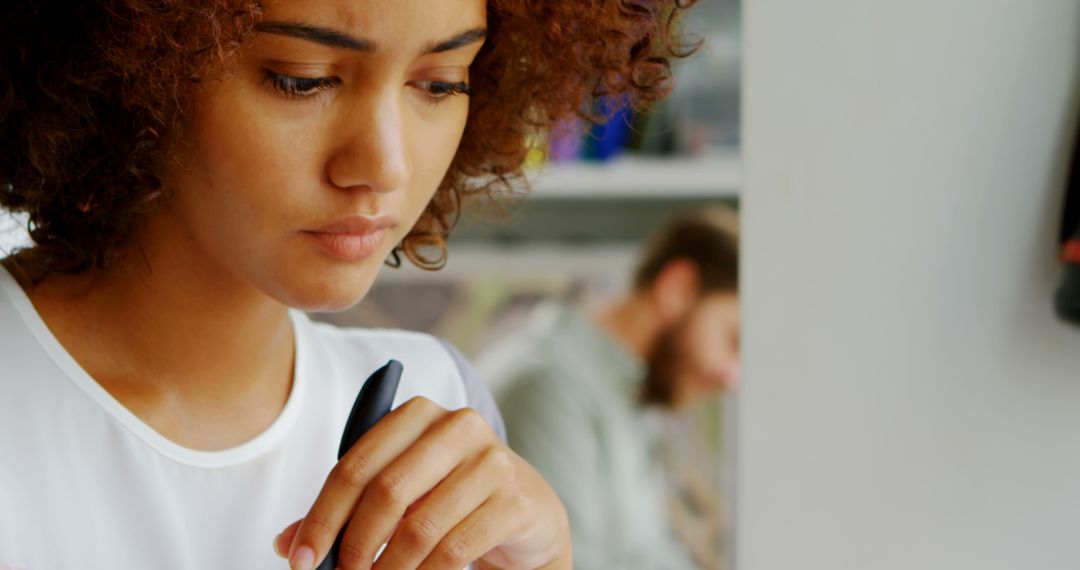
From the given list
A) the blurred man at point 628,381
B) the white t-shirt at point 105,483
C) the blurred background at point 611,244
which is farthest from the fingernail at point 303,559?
the blurred background at point 611,244

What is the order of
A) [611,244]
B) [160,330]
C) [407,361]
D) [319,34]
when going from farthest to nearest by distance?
[611,244] → [407,361] → [160,330] → [319,34]

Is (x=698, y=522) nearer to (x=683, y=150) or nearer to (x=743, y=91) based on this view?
(x=683, y=150)

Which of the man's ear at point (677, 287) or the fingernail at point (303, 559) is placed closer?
the fingernail at point (303, 559)

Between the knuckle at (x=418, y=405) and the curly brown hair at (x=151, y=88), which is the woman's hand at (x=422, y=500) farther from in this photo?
the curly brown hair at (x=151, y=88)

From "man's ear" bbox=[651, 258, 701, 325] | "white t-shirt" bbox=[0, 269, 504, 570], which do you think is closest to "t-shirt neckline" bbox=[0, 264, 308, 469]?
"white t-shirt" bbox=[0, 269, 504, 570]

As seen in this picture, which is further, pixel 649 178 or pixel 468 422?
pixel 649 178

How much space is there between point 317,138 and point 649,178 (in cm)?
137

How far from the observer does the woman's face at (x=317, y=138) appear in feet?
1.52

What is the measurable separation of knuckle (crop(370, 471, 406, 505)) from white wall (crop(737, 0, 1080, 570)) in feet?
0.70

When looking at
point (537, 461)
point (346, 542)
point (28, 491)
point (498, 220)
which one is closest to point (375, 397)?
point (346, 542)

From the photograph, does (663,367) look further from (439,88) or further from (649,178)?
(439,88)

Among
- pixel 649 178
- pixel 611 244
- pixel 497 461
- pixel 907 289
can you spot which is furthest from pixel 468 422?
pixel 611 244

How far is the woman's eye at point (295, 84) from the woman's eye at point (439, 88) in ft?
0.15

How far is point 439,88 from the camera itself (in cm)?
51
